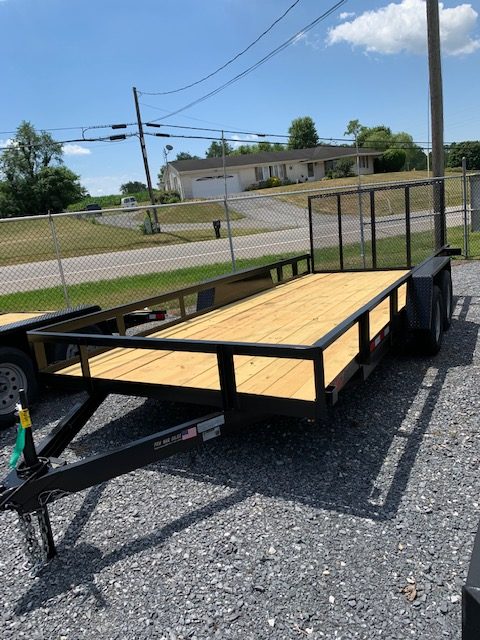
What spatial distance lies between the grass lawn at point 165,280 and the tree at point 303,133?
3241 inches

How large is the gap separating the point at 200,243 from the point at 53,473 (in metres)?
18.3

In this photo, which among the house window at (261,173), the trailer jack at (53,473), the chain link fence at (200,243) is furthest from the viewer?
the house window at (261,173)

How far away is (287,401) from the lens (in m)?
3.23

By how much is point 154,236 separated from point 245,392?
2219 cm

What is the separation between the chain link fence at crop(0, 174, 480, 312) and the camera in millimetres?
8398

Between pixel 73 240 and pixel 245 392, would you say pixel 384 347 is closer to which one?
pixel 245 392

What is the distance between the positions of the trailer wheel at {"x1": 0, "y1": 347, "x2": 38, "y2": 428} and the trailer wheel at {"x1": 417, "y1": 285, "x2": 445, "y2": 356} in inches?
150

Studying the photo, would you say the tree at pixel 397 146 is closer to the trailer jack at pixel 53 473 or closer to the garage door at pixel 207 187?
the garage door at pixel 207 187

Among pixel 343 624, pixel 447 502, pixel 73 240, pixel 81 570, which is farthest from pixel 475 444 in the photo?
pixel 73 240

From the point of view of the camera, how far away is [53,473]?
2.65 m

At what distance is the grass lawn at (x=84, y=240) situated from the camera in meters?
22.5

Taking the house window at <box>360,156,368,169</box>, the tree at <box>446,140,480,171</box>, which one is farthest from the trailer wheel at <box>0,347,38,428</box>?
the tree at <box>446,140,480,171</box>

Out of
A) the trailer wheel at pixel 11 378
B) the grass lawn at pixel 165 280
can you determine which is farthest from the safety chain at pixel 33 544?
the grass lawn at pixel 165 280

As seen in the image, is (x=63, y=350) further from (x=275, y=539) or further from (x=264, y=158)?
(x=264, y=158)
